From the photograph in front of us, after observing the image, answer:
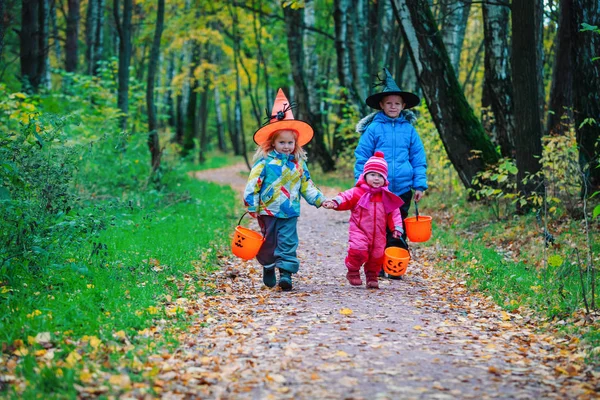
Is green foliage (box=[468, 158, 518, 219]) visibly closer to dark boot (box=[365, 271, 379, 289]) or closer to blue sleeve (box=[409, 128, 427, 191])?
blue sleeve (box=[409, 128, 427, 191])

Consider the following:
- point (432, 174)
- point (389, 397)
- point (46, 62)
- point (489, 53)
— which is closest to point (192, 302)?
point (389, 397)

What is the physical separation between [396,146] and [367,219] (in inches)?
45.9

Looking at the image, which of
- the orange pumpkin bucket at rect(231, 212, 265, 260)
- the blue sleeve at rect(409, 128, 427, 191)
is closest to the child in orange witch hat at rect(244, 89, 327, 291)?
the orange pumpkin bucket at rect(231, 212, 265, 260)

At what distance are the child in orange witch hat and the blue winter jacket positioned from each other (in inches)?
33.9

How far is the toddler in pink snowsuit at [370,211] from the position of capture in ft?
22.7

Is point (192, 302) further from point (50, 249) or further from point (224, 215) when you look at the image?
point (224, 215)

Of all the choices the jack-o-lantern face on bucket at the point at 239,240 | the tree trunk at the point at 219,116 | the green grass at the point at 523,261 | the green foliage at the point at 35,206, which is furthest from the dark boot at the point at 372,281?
the tree trunk at the point at 219,116

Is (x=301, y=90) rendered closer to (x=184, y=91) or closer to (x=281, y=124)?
(x=184, y=91)

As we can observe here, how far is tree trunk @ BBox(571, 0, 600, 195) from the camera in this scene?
31.4 feet

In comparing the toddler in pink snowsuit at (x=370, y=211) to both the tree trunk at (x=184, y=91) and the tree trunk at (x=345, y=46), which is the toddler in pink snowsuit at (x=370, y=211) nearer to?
the tree trunk at (x=345, y=46)

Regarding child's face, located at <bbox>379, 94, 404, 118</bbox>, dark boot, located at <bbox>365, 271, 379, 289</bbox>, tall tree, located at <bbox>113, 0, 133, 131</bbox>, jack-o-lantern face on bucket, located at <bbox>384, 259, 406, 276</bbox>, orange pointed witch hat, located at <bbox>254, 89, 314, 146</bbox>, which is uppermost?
tall tree, located at <bbox>113, 0, 133, 131</bbox>

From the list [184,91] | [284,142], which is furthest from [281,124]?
[184,91]

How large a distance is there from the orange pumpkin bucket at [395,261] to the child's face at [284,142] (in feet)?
5.17

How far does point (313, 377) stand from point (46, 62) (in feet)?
58.6
